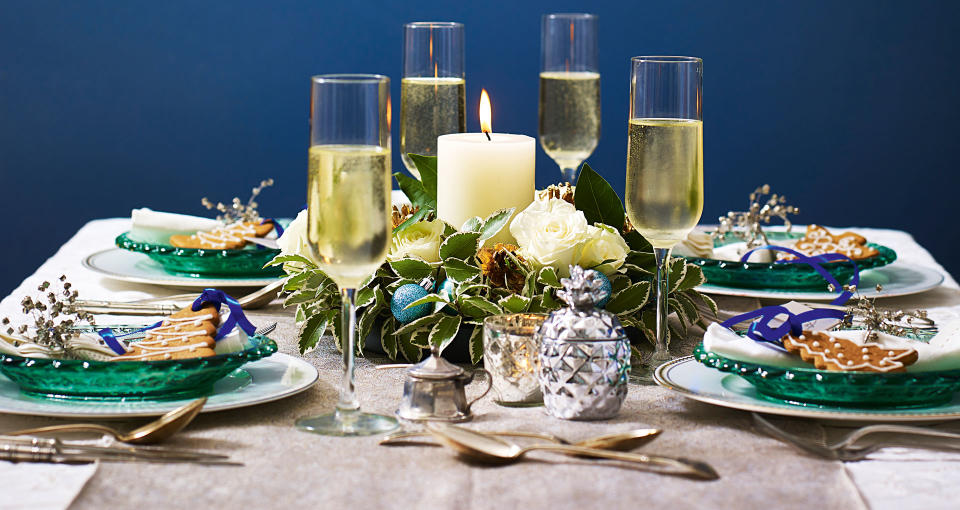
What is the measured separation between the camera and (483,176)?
1.36 metres

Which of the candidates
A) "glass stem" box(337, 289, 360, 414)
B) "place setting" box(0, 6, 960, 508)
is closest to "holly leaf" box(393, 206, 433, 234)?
"place setting" box(0, 6, 960, 508)

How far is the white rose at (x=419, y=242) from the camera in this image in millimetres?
1329

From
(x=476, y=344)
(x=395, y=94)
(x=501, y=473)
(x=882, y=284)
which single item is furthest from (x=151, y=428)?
(x=395, y=94)

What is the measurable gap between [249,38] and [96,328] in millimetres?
3166

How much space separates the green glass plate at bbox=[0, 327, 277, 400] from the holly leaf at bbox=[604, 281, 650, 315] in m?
0.46

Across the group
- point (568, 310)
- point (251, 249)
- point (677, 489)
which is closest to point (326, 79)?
point (568, 310)

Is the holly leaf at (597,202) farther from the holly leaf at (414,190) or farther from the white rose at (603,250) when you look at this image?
the holly leaf at (414,190)

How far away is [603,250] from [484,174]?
192mm

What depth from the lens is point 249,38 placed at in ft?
14.0

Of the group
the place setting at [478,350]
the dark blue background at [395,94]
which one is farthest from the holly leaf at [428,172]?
the dark blue background at [395,94]

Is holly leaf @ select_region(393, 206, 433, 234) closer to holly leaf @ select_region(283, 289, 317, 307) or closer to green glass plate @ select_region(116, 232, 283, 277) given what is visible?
holly leaf @ select_region(283, 289, 317, 307)

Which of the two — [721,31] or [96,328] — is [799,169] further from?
[96,328]

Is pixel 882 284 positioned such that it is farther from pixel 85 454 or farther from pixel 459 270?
pixel 85 454

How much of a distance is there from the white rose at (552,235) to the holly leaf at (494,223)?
23 millimetres
